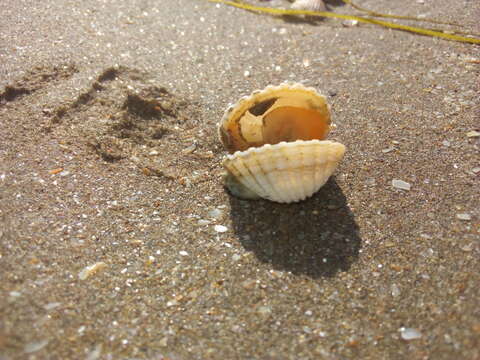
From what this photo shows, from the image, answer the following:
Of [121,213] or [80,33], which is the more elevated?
[80,33]

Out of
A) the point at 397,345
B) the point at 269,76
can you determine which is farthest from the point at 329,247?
the point at 269,76

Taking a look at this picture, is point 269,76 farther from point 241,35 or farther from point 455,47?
point 455,47

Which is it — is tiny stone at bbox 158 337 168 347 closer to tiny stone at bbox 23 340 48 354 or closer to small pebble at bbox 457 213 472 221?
tiny stone at bbox 23 340 48 354

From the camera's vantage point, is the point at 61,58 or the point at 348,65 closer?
the point at 61,58

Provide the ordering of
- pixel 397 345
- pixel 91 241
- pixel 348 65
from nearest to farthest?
pixel 397 345, pixel 91 241, pixel 348 65

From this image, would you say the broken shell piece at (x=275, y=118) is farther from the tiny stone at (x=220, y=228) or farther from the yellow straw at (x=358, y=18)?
the yellow straw at (x=358, y=18)
